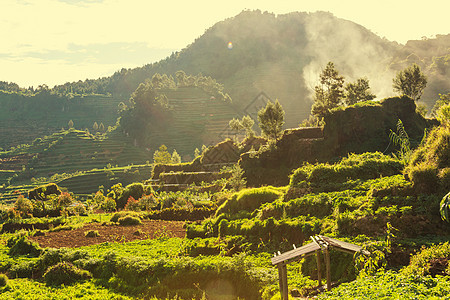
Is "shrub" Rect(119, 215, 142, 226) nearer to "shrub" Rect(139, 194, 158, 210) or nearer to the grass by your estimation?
"shrub" Rect(139, 194, 158, 210)

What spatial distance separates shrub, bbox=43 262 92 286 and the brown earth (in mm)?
6167

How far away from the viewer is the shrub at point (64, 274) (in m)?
17.3

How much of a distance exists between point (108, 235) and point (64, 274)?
9481 millimetres

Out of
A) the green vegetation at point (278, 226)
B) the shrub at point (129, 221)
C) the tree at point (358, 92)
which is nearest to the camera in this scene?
the green vegetation at point (278, 226)

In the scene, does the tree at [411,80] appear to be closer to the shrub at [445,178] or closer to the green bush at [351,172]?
the green bush at [351,172]

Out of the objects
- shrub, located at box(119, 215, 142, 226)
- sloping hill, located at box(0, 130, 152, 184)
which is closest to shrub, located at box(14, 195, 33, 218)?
shrub, located at box(119, 215, 142, 226)

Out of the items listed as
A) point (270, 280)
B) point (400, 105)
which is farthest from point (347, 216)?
point (400, 105)

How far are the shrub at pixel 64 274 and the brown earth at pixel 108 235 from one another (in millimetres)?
6167

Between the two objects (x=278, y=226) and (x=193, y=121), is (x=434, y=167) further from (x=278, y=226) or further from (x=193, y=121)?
(x=193, y=121)

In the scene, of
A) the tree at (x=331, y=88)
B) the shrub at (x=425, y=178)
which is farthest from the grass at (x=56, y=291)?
the tree at (x=331, y=88)

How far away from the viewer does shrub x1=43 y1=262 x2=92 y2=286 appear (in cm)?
1728

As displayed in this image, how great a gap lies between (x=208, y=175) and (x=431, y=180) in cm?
4160

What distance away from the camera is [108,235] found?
27.0 metres

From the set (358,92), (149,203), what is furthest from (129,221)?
(358,92)
